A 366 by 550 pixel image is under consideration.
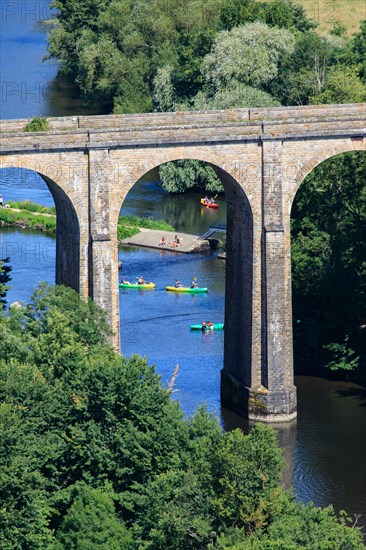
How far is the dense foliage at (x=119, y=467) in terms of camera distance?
181 feet

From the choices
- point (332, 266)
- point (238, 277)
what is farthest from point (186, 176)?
point (238, 277)

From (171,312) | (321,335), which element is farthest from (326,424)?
(171,312)

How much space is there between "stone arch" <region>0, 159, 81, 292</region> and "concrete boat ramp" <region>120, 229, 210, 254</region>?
3287 centimetres

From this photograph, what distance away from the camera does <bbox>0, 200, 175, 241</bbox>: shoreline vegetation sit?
113 m

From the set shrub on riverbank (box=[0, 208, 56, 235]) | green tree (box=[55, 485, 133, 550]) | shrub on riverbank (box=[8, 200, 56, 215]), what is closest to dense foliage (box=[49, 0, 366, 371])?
shrub on riverbank (box=[8, 200, 56, 215])

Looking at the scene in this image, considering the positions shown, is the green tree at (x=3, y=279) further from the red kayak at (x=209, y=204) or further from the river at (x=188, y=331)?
the red kayak at (x=209, y=204)

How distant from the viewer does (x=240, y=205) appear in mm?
77125

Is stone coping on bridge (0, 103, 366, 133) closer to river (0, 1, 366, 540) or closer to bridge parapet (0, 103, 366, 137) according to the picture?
bridge parapet (0, 103, 366, 137)

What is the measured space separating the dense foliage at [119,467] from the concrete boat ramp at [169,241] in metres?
42.6

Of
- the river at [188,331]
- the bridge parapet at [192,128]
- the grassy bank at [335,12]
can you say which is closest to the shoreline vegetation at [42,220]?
the river at [188,331]

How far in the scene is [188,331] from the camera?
91.4 m

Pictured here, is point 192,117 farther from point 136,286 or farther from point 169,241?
point 169,241

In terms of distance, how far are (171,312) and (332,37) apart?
43.9 metres

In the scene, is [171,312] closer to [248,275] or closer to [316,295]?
[316,295]
